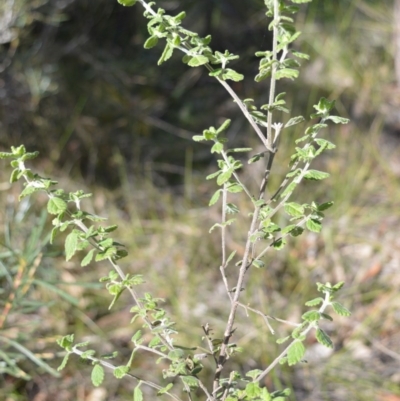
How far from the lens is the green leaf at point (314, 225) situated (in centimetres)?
66

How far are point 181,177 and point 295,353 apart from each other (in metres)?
1.95

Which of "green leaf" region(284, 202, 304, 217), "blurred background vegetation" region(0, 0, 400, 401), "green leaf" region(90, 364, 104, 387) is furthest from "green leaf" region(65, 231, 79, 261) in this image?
"blurred background vegetation" region(0, 0, 400, 401)

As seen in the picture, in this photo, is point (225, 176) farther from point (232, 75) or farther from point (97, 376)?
point (97, 376)

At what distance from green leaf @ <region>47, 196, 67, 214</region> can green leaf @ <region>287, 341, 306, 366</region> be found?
318mm

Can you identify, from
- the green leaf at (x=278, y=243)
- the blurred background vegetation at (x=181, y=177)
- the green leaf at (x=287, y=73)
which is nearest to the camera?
the green leaf at (x=287, y=73)

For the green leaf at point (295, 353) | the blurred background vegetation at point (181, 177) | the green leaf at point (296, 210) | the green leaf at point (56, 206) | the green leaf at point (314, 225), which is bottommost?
the blurred background vegetation at point (181, 177)

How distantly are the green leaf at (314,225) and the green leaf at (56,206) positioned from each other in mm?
296

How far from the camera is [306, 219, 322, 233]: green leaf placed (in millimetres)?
657

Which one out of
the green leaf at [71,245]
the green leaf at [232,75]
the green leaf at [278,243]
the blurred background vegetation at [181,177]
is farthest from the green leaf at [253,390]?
the blurred background vegetation at [181,177]

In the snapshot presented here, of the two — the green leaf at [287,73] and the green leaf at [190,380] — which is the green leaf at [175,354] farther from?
the green leaf at [287,73]

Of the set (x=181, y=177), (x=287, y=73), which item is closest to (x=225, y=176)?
(x=287, y=73)

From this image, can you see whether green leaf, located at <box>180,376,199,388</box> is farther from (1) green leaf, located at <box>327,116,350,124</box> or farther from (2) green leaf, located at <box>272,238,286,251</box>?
(1) green leaf, located at <box>327,116,350,124</box>

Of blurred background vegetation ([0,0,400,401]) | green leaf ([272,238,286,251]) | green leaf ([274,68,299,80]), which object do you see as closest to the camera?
green leaf ([274,68,299,80])

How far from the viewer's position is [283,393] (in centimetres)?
76
